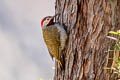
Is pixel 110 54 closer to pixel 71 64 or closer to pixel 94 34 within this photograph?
pixel 94 34

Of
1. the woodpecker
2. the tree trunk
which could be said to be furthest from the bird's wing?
the tree trunk

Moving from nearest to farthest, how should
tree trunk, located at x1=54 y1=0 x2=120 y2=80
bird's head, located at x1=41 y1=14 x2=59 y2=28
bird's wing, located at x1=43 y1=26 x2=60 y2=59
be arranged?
tree trunk, located at x1=54 y1=0 x2=120 y2=80, bird's wing, located at x1=43 y1=26 x2=60 y2=59, bird's head, located at x1=41 y1=14 x2=59 y2=28

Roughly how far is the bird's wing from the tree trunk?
290 mm

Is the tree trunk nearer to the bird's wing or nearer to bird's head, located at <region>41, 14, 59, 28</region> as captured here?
the bird's wing

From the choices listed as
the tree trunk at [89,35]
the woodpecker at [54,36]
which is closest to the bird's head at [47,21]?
the woodpecker at [54,36]

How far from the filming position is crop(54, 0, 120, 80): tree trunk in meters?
3.69

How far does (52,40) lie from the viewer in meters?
4.45

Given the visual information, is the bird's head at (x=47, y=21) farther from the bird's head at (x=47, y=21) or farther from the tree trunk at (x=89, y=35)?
the tree trunk at (x=89, y=35)

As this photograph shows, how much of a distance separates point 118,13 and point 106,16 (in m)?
0.14

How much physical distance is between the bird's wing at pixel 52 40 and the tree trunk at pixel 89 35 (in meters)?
0.29

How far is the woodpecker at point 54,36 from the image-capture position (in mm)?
4188

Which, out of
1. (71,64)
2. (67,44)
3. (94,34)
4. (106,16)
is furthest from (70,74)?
(106,16)

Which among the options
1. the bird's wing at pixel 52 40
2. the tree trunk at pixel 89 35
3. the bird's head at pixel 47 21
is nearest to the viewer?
the tree trunk at pixel 89 35

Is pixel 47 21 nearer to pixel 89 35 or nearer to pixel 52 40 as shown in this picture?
pixel 52 40
